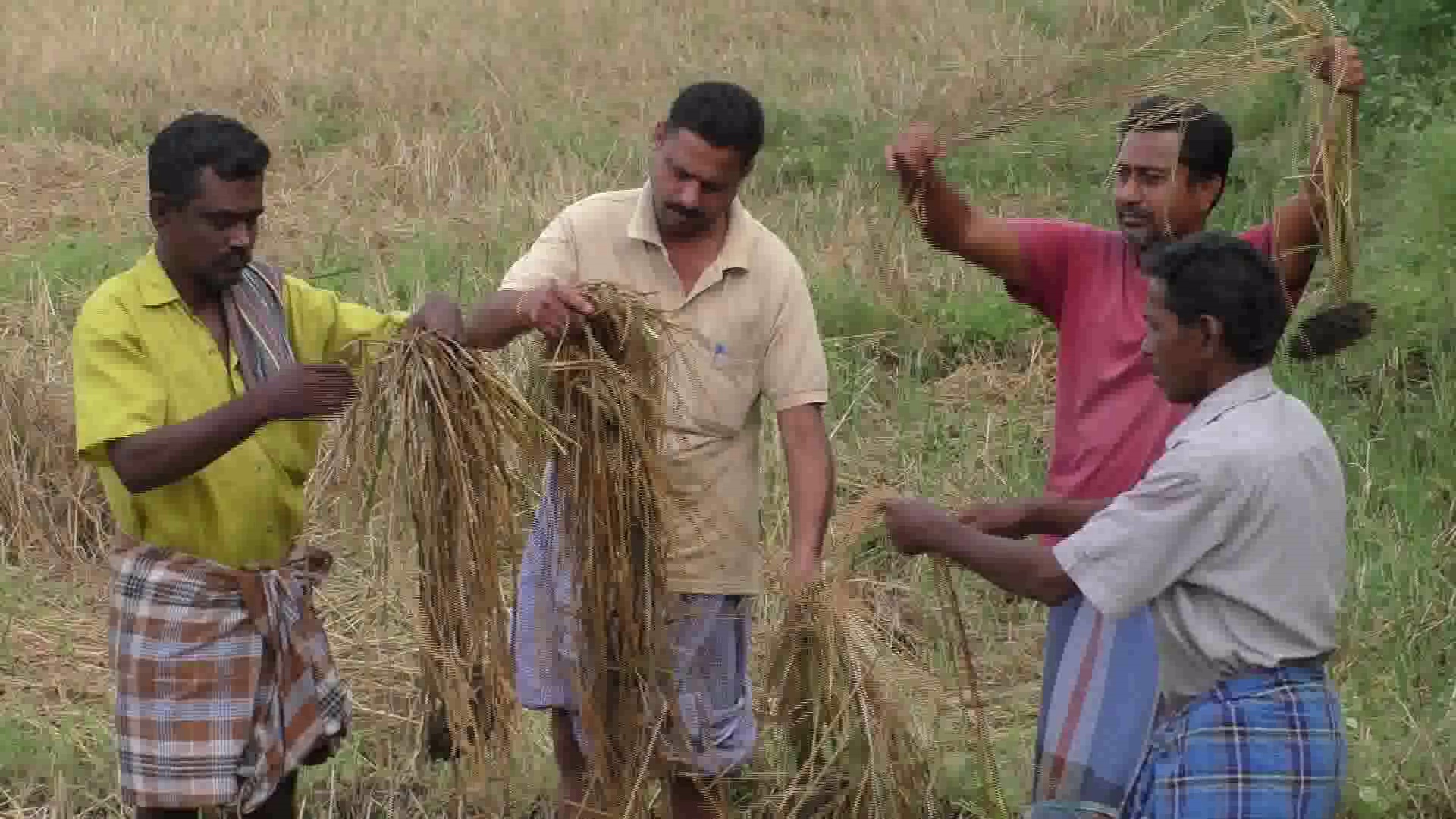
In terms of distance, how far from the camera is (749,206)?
8.66 metres

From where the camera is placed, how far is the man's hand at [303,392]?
9.97 feet

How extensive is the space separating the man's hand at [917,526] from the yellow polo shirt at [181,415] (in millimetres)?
935

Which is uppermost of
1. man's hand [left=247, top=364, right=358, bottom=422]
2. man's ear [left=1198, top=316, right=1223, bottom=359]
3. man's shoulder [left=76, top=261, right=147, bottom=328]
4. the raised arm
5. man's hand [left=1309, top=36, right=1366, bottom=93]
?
man's hand [left=1309, top=36, right=1366, bottom=93]

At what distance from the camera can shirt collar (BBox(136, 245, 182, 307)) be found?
3.22m

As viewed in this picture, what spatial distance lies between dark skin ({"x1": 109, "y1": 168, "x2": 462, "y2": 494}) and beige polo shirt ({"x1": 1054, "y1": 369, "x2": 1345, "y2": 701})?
1.16m

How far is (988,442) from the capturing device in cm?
626

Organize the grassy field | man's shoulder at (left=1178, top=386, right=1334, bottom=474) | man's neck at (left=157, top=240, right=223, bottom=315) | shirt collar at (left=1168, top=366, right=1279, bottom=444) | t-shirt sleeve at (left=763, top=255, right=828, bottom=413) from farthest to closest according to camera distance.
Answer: the grassy field < t-shirt sleeve at (left=763, top=255, right=828, bottom=413) < man's neck at (left=157, top=240, right=223, bottom=315) < shirt collar at (left=1168, top=366, right=1279, bottom=444) < man's shoulder at (left=1178, top=386, right=1334, bottom=474)

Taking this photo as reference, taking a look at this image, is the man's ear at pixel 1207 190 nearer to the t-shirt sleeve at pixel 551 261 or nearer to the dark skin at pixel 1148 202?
the dark skin at pixel 1148 202

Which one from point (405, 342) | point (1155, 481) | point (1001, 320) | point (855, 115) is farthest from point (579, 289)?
point (855, 115)

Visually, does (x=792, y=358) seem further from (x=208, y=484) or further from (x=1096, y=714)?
(x=208, y=484)

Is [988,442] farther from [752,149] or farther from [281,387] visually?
[281,387]

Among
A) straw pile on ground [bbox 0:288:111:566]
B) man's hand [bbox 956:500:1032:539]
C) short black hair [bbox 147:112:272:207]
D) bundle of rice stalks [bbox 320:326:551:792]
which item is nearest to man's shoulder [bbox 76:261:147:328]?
short black hair [bbox 147:112:272:207]

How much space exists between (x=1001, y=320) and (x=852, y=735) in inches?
132

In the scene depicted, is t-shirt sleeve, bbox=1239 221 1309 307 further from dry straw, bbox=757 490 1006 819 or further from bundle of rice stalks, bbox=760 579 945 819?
bundle of rice stalks, bbox=760 579 945 819
